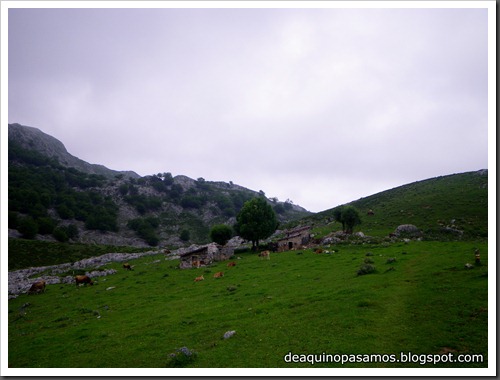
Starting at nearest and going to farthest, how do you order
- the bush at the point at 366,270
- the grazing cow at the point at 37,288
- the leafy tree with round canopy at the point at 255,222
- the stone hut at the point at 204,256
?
the bush at the point at 366,270 < the grazing cow at the point at 37,288 < the stone hut at the point at 204,256 < the leafy tree with round canopy at the point at 255,222

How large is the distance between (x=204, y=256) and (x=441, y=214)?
174 feet

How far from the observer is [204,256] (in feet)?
177

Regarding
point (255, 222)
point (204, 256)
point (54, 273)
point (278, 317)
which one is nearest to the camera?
point (278, 317)

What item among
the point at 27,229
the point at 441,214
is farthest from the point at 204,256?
the point at 27,229

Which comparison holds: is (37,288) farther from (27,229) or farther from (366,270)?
(27,229)

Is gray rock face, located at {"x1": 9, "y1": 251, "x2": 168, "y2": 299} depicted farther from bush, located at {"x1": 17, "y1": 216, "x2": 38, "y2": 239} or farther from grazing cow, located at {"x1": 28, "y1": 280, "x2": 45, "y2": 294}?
bush, located at {"x1": 17, "y1": 216, "x2": 38, "y2": 239}

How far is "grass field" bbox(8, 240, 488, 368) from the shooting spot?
532 inches

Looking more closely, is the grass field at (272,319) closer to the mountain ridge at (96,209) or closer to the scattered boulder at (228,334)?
the scattered boulder at (228,334)

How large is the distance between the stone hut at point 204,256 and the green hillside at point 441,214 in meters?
24.6

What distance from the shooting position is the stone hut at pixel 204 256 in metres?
50.2

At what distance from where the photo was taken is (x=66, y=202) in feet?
462

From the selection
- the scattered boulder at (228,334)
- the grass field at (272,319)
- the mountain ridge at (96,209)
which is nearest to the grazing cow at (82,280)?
the grass field at (272,319)

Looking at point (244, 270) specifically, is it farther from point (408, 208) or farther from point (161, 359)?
point (408, 208)

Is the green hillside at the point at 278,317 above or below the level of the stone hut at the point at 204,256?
above
